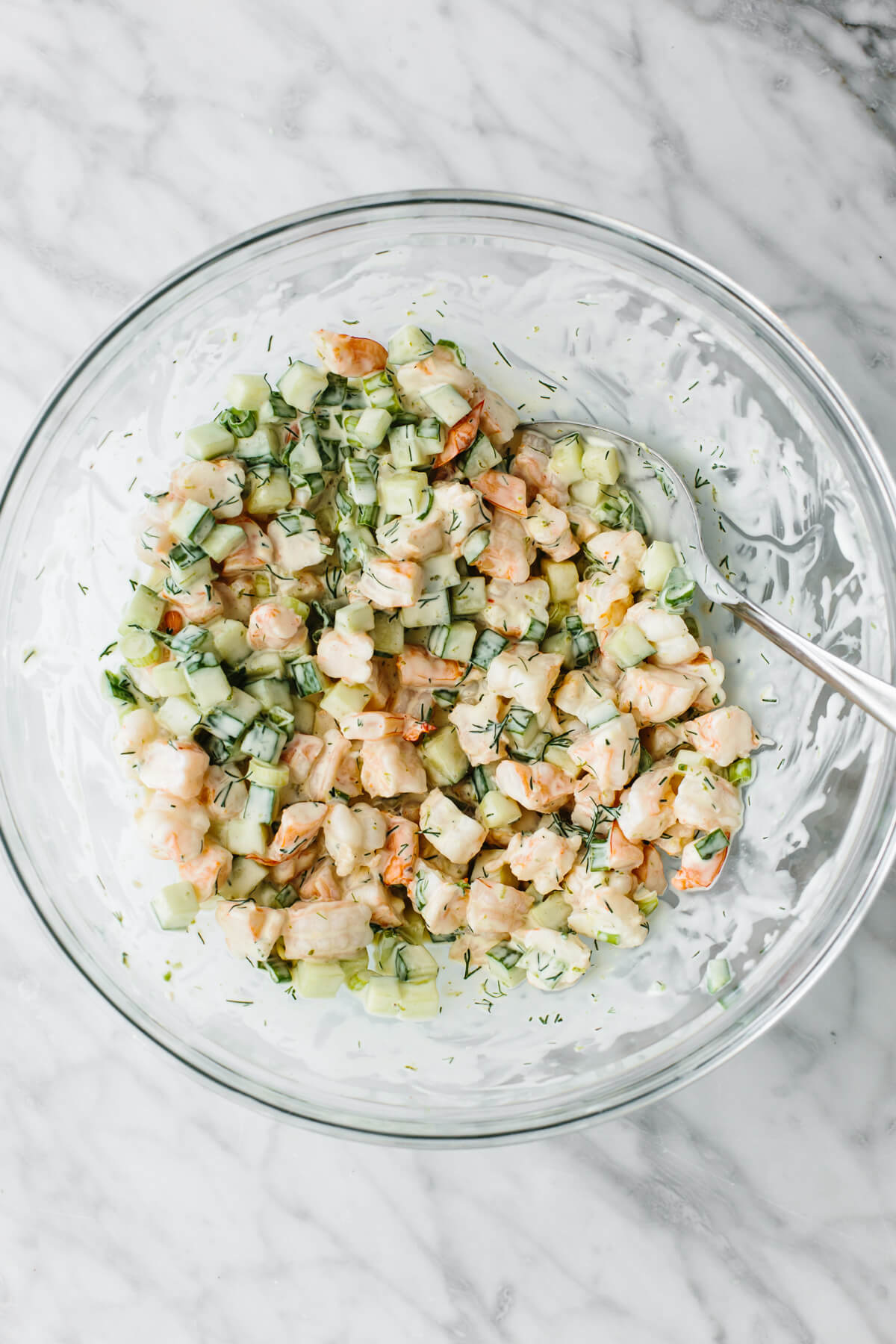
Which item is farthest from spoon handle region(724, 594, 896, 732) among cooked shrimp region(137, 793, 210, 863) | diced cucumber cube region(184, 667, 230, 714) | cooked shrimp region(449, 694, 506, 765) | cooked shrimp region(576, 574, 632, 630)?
cooked shrimp region(137, 793, 210, 863)

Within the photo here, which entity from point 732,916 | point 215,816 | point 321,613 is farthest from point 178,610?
point 732,916

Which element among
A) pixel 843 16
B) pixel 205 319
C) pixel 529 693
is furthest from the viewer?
pixel 843 16

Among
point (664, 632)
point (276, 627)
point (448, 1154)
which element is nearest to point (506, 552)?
point (664, 632)

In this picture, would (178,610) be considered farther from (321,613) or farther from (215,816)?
(215,816)

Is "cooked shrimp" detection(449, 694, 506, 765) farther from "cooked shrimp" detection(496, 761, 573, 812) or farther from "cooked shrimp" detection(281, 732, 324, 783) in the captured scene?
"cooked shrimp" detection(281, 732, 324, 783)

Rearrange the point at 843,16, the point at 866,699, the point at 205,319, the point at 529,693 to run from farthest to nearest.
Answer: the point at 843,16
the point at 205,319
the point at 529,693
the point at 866,699

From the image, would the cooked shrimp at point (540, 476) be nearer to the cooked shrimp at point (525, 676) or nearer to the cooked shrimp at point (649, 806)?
the cooked shrimp at point (525, 676)
